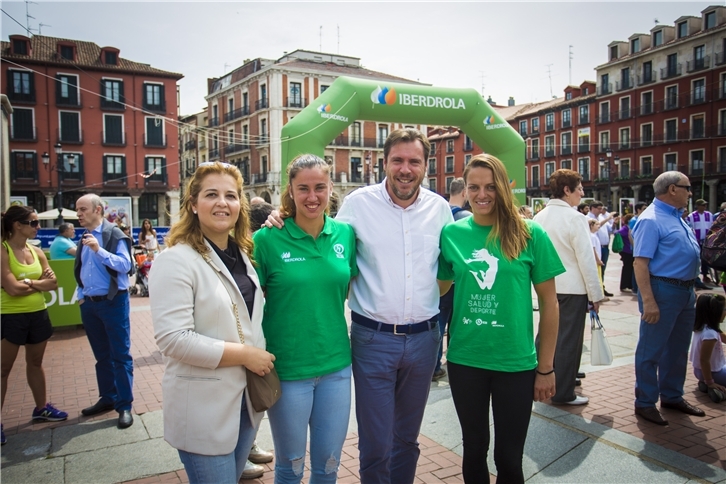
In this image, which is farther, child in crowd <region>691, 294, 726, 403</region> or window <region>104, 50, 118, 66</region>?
window <region>104, 50, 118, 66</region>

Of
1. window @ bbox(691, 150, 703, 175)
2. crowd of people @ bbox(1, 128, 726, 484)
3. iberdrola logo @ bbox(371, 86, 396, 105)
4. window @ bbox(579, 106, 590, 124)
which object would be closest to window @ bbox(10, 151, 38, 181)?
iberdrola logo @ bbox(371, 86, 396, 105)

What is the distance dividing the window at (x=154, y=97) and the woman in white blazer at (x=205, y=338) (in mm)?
40585

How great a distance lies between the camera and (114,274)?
4.17 meters

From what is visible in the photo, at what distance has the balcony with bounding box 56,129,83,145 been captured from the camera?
119ft

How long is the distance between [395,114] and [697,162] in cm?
3705

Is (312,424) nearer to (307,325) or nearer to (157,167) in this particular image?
(307,325)

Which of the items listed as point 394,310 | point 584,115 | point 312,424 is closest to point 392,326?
point 394,310

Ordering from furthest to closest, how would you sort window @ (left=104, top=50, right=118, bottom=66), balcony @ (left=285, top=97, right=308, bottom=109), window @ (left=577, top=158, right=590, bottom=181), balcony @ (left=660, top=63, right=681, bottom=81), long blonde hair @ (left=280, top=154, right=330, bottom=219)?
window @ (left=577, top=158, right=590, bottom=181) < balcony @ (left=285, top=97, right=308, bottom=109) < balcony @ (left=660, top=63, right=681, bottom=81) < window @ (left=104, top=50, right=118, bottom=66) < long blonde hair @ (left=280, top=154, right=330, bottom=219)

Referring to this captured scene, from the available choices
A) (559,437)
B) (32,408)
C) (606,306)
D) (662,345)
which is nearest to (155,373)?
(32,408)

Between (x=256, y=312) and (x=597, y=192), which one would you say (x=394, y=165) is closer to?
(x=256, y=312)

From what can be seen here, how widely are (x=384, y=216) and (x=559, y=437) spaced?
2.24 meters

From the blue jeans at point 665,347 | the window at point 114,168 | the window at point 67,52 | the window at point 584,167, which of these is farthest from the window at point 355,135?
the blue jeans at point 665,347

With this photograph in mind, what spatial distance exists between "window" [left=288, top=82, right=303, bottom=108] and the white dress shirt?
4193 centimetres

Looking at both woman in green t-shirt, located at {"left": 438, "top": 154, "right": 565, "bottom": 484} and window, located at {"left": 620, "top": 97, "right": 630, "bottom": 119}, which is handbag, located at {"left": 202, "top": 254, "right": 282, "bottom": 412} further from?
window, located at {"left": 620, "top": 97, "right": 630, "bottom": 119}
